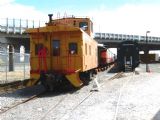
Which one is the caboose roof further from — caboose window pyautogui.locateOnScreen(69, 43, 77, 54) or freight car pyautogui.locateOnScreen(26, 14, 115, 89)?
caboose window pyautogui.locateOnScreen(69, 43, 77, 54)

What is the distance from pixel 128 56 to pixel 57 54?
2157 centimetres

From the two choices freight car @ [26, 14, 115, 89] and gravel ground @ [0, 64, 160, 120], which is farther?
freight car @ [26, 14, 115, 89]

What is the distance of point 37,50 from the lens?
59.9 ft

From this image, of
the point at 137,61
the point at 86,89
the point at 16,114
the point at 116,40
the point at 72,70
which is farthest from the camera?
the point at 116,40

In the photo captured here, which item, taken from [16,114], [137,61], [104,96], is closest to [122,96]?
[104,96]

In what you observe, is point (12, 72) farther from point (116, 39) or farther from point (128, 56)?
point (116, 39)

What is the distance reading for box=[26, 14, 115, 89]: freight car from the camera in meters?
17.5

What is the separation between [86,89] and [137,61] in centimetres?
2064

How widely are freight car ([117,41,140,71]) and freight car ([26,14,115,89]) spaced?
19.8 m

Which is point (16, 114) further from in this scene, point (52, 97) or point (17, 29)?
point (17, 29)

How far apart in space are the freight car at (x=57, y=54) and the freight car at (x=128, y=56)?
19803mm

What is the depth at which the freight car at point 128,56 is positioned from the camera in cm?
3781

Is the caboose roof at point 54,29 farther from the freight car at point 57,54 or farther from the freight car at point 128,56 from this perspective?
the freight car at point 128,56

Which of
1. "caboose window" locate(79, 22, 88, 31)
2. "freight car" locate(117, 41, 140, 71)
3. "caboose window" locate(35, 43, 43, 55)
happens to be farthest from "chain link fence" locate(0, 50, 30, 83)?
"freight car" locate(117, 41, 140, 71)
